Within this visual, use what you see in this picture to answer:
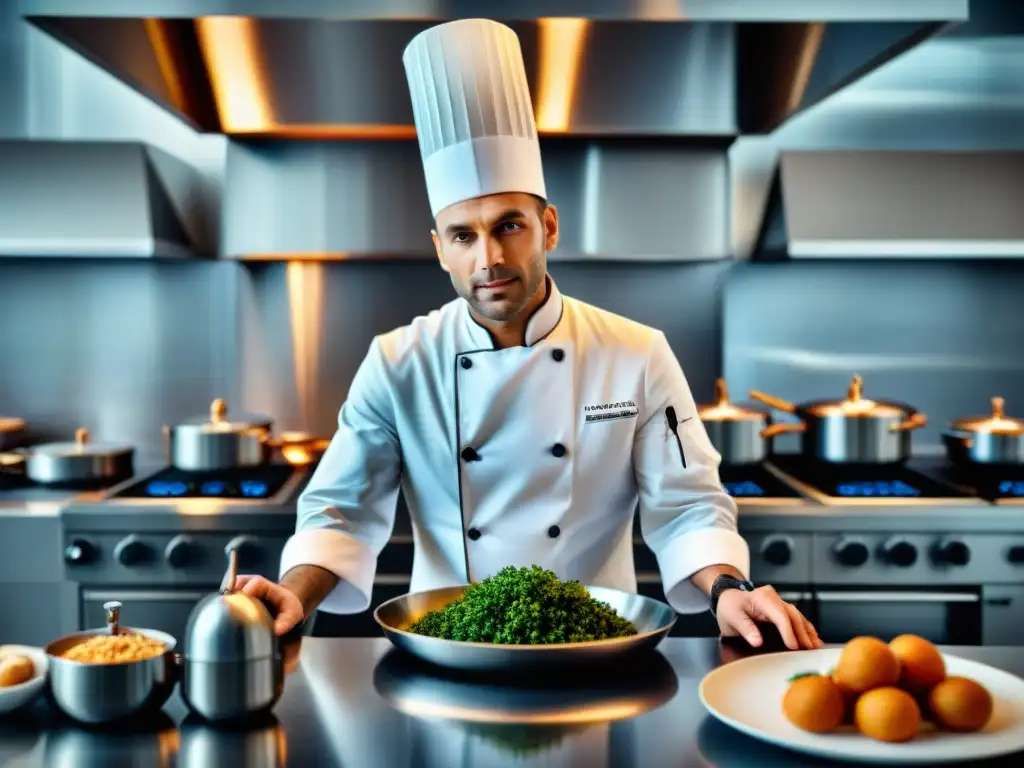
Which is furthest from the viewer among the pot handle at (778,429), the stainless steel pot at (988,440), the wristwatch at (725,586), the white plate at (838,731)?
the pot handle at (778,429)

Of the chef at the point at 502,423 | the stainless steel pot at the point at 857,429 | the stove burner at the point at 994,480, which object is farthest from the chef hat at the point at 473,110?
the stove burner at the point at 994,480

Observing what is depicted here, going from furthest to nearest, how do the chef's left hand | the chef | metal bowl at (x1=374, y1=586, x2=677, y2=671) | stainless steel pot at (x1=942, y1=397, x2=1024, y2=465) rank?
1. stainless steel pot at (x1=942, y1=397, x2=1024, y2=465)
2. the chef
3. the chef's left hand
4. metal bowl at (x1=374, y1=586, x2=677, y2=671)

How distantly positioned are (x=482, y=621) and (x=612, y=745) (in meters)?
0.27

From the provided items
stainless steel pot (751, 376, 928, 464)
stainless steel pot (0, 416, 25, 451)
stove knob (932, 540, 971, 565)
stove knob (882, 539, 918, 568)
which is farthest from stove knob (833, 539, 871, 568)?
stainless steel pot (0, 416, 25, 451)

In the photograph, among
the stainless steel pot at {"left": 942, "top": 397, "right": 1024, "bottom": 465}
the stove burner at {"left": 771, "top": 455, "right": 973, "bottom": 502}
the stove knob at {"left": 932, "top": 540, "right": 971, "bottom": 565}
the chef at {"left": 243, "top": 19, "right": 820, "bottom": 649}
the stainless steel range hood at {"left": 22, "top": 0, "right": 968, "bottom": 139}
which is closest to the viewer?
the chef at {"left": 243, "top": 19, "right": 820, "bottom": 649}

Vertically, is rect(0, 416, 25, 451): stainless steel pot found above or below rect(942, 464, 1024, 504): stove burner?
above

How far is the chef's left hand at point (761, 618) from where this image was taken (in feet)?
5.17

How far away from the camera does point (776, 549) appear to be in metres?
2.89

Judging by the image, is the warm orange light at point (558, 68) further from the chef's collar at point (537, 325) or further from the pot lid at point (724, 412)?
the pot lid at point (724, 412)

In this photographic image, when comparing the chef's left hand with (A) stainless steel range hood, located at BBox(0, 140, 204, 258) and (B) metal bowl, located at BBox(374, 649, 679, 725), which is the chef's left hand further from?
(A) stainless steel range hood, located at BBox(0, 140, 204, 258)

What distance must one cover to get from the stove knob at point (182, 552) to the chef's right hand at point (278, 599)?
1.32 metres

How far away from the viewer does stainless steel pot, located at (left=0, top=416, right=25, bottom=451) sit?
11.5 feet

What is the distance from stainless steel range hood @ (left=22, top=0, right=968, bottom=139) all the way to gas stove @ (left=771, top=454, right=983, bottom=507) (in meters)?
1.05

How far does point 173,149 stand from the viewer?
3.64 m
